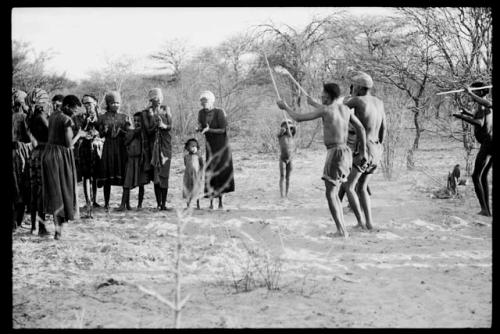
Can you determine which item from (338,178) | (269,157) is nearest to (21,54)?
(269,157)

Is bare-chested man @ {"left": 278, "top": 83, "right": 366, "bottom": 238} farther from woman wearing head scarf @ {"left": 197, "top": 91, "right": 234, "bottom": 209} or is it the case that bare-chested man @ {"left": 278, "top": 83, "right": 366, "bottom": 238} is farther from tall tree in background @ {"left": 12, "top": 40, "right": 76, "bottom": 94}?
tall tree in background @ {"left": 12, "top": 40, "right": 76, "bottom": 94}

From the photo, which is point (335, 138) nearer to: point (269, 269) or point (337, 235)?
point (337, 235)

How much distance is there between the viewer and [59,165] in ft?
18.9

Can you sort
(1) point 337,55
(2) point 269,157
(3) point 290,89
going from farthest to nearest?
(3) point 290,89
(1) point 337,55
(2) point 269,157

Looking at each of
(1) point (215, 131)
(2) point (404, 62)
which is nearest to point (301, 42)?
(2) point (404, 62)

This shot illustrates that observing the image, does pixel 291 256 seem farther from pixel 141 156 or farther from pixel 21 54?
pixel 21 54

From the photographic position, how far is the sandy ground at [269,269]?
155 inches

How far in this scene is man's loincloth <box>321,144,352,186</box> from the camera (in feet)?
18.3

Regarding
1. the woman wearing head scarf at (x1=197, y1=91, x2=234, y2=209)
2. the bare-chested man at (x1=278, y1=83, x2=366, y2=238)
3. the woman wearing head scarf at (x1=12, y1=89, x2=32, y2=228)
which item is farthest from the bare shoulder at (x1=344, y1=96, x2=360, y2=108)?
the woman wearing head scarf at (x1=12, y1=89, x2=32, y2=228)

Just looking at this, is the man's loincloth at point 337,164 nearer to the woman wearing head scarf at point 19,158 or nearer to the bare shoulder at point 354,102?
the bare shoulder at point 354,102

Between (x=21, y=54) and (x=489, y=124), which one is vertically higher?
(x=21, y=54)

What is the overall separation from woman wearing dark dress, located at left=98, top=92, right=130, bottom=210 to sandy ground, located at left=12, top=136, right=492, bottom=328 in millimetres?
500

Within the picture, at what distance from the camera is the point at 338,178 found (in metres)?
5.60

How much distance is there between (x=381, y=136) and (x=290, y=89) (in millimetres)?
9106
